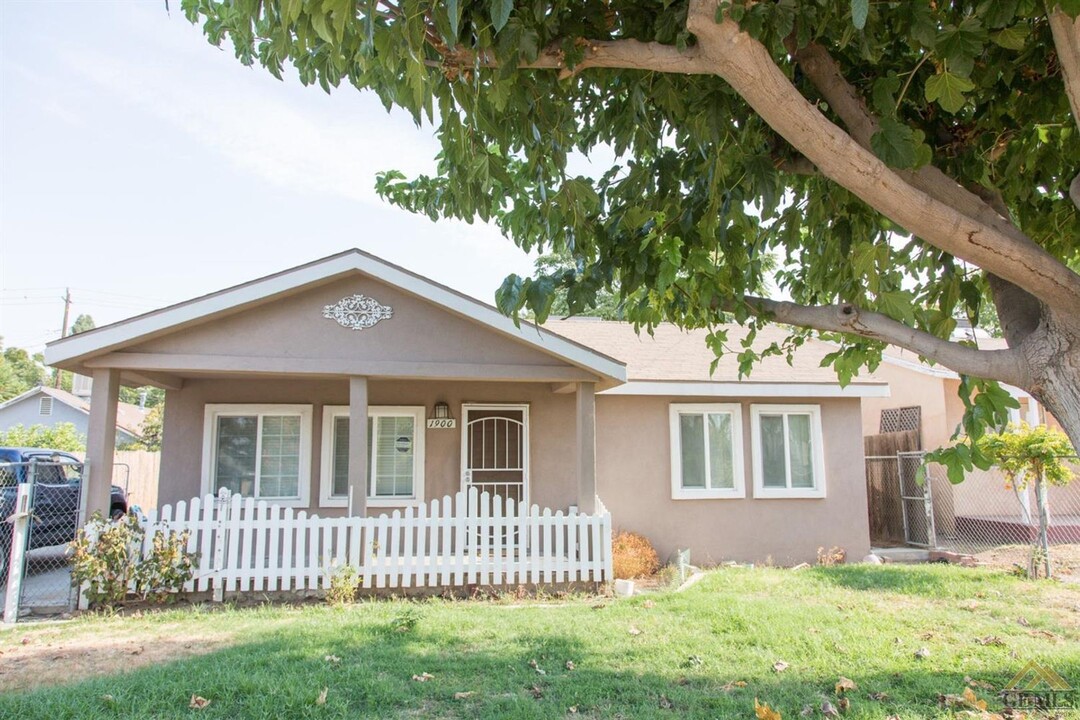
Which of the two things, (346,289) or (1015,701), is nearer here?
(1015,701)

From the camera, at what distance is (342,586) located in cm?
815

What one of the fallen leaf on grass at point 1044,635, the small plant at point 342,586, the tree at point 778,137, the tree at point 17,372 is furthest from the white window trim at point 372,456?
the tree at point 17,372

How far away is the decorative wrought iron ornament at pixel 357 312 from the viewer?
9.00 metres

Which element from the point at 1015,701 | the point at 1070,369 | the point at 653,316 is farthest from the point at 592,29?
the point at 1015,701

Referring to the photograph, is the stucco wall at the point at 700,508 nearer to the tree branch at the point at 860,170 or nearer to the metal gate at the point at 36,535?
the metal gate at the point at 36,535

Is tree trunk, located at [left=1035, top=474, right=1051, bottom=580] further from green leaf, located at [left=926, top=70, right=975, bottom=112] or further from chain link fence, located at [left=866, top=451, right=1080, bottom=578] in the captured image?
green leaf, located at [left=926, top=70, right=975, bottom=112]

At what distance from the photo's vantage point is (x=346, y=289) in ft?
30.1

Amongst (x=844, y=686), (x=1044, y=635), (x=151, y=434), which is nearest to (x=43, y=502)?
(x=844, y=686)

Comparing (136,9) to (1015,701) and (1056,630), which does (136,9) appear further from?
(1056,630)

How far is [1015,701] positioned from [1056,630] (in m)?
2.68

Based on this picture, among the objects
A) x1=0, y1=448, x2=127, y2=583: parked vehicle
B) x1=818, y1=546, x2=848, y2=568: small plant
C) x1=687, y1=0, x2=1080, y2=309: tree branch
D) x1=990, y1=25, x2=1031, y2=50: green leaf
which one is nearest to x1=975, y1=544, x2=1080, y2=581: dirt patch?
x1=818, y1=546, x2=848, y2=568: small plant

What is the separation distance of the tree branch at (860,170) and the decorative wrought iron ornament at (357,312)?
707 centimetres

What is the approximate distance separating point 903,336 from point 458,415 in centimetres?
850

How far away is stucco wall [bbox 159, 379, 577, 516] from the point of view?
1048 centimetres
